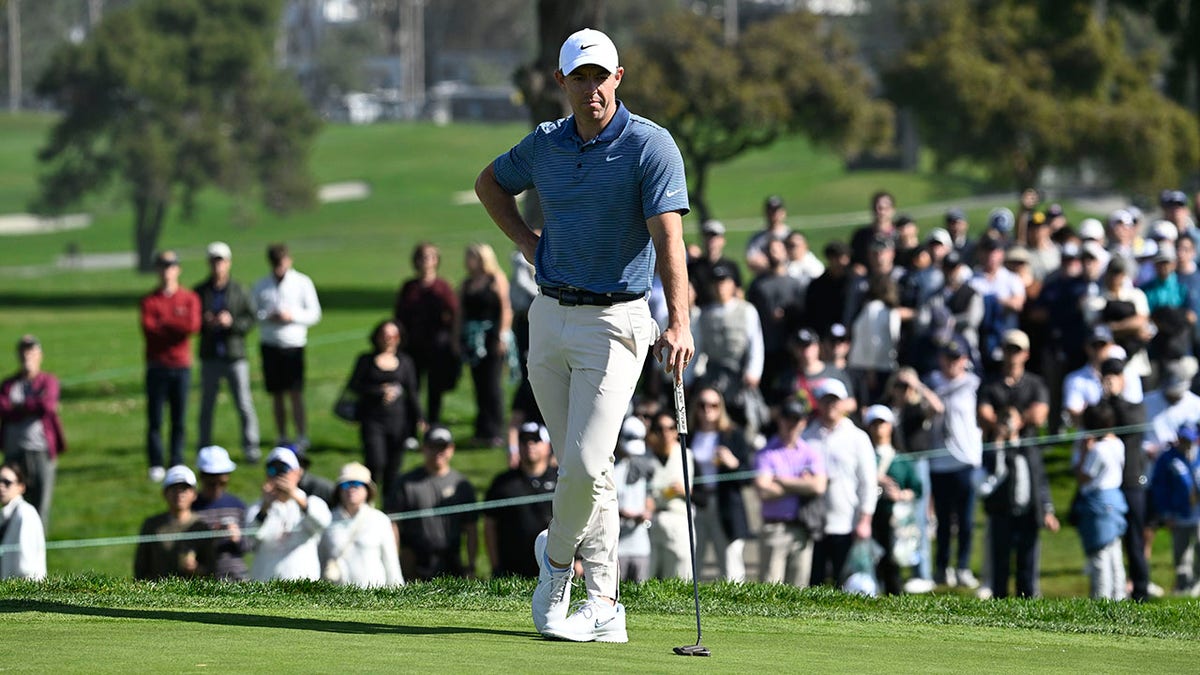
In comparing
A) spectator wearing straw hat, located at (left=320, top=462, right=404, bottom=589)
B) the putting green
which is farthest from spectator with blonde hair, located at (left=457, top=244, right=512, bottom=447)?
the putting green

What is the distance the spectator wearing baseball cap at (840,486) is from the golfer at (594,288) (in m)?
5.97

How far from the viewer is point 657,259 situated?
6.89 meters

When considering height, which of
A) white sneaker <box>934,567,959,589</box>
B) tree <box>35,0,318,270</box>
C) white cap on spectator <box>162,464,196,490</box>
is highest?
tree <box>35,0,318,270</box>

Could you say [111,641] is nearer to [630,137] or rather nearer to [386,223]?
[630,137]

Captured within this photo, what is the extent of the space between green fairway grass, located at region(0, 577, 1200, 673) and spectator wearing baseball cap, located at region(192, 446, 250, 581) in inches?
139

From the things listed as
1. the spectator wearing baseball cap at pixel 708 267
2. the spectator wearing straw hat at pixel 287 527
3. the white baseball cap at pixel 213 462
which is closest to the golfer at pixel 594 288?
the spectator wearing straw hat at pixel 287 527

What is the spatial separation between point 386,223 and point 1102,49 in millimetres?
37756

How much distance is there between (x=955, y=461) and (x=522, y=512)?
356cm

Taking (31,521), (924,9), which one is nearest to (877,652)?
(31,521)

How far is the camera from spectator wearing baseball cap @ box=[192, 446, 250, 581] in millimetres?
11961

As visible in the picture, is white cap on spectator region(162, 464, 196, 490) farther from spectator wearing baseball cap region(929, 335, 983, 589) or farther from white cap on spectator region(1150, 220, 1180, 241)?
white cap on spectator region(1150, 220, 1180, 241)

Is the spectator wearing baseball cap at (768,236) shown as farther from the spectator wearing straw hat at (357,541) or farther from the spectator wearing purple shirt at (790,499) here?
the spectator wearing straw hat at (357,541)

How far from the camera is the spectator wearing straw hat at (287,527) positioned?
1164cm

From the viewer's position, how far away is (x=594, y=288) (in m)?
6.94
